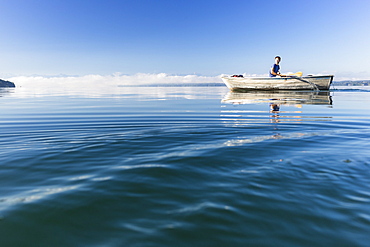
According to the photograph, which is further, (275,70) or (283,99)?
(275,70)

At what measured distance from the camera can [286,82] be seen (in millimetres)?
26406

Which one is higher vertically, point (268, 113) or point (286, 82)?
point (286, 82)

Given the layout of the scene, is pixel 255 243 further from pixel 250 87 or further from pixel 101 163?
pixel 250 87

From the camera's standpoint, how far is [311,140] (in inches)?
226

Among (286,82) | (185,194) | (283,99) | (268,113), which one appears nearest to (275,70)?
(286,82)

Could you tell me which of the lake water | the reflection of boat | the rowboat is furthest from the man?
the lake water

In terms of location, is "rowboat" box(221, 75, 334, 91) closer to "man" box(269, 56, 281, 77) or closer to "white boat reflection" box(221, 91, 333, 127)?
"man" box(269, 56, 281, 77)

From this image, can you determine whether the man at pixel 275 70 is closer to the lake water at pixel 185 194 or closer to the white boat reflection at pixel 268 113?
the white boat reflection at pixel 268 113

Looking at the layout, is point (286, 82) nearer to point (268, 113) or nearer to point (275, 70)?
point (275, 70)

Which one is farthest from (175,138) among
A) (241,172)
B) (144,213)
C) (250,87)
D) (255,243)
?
(250,87)

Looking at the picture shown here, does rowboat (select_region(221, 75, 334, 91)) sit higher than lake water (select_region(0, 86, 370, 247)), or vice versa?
rowboat (select_region(221, 75, 334, 91))

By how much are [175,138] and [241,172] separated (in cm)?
276

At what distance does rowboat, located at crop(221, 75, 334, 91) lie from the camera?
2588cm

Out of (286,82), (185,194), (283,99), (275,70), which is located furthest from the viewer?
(286,82)
